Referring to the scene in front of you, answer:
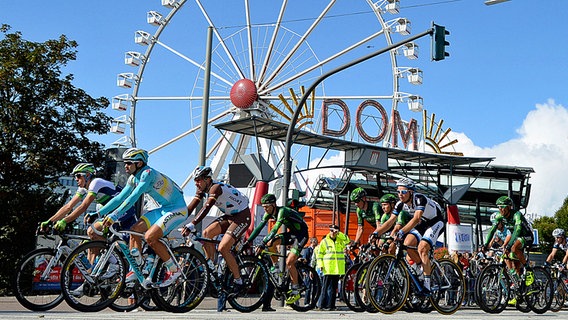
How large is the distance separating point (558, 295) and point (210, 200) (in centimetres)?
773

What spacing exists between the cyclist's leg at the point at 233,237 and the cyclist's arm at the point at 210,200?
444 mm

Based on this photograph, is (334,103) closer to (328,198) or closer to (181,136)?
(181,136)

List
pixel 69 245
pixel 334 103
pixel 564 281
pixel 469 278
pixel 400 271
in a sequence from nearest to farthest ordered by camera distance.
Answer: pixel 69 245, pixel 400 271, pixel 469 278, pixel 564 281, pixel 334 103

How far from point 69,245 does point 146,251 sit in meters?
0.88

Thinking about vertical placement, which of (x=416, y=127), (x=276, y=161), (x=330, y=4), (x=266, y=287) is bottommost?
(x=266, y=287)

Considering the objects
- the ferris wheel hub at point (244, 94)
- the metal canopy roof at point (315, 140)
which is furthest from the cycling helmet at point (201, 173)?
the ferris wheel hub at point (244, 94)

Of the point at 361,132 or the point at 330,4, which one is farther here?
the point at 330,4

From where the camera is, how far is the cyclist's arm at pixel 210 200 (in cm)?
952

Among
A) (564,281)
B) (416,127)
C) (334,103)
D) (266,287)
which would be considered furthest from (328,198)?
(266,287)

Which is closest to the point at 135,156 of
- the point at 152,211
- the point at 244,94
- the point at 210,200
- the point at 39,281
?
the point at 152,211

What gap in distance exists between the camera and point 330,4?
39.1 m

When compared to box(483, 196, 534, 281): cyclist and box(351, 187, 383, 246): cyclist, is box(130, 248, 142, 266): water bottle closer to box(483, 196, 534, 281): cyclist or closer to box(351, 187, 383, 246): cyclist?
box(351, 187, 383, 246): cyclist

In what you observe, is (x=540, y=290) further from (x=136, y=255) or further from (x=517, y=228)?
(x=136, y=255)

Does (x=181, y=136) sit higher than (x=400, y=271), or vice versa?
(x=181, y=136)
